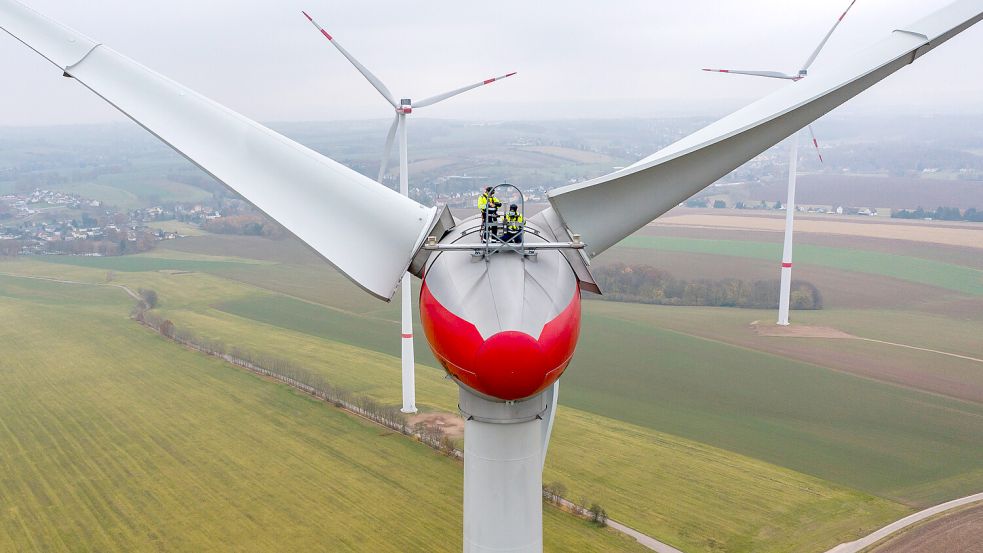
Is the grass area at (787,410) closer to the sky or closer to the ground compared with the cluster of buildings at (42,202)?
closer to the ground

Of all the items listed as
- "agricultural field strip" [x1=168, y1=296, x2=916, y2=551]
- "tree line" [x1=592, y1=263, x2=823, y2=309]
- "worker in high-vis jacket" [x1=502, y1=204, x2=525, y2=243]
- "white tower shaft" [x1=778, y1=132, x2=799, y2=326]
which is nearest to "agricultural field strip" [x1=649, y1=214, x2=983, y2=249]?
"tree line" [x1=592, y1=263, x2=823, y2=309]

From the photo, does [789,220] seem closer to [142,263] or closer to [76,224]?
[142,263]

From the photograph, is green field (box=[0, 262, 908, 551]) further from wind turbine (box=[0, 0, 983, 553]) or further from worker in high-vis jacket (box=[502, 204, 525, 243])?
worker in high-vis jacket (box=[502, 204, 525, 243])

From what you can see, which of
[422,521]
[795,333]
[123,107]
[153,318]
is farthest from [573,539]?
[153,318]

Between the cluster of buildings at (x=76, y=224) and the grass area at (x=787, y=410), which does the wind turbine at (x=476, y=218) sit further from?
the cluster of buildings at (x=76, y=224)

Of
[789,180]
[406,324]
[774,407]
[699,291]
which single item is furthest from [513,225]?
[699,291]

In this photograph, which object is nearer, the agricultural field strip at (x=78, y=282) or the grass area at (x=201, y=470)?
the grass area at (x=201, y=470)

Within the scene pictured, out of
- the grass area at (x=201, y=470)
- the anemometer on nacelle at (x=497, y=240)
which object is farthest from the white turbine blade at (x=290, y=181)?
the grass area at (x=201, y=470)
